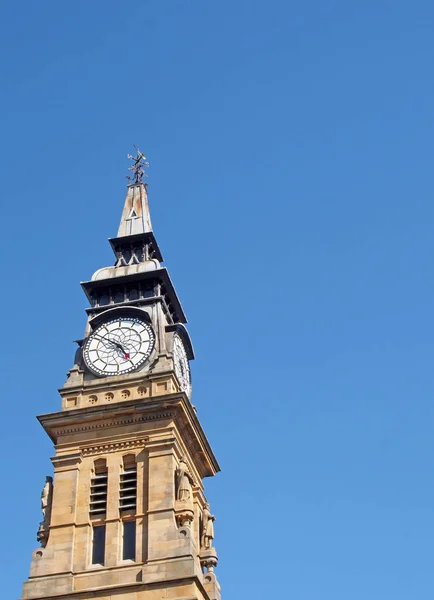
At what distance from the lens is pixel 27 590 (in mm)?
45094

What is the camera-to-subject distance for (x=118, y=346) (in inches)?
2074

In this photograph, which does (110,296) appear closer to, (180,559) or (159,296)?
(159,296)

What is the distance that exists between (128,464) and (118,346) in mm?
6754

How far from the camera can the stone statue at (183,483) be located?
1849 inches

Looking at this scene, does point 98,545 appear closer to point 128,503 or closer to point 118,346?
point 128,503

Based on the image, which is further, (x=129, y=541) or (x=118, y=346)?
(x=118, y=346)

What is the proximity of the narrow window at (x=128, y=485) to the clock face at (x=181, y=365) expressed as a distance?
5625 mm

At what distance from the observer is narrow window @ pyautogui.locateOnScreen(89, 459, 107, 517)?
155 feet

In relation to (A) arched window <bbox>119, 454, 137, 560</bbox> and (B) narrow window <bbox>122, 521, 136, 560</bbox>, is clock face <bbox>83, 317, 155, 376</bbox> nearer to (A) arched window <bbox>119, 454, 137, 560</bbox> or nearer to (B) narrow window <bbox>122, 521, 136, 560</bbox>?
(A) arched window <bbox>119, 454, 137, 560</bbox>

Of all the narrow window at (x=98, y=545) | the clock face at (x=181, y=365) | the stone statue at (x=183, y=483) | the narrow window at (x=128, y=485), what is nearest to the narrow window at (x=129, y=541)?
the narrow window at (x=128, y=485)

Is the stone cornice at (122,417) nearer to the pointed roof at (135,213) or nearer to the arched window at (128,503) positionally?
the arched window at (128,503)

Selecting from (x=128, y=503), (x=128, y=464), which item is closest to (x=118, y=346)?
(x=128, y=464)

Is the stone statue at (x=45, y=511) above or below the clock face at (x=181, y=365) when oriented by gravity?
below

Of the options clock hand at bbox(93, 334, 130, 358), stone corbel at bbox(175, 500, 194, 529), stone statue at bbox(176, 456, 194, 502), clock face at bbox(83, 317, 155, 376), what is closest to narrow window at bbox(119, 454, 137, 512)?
stone statue at bbox(176, 456, 194, 502)
